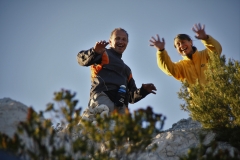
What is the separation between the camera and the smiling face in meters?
8.05

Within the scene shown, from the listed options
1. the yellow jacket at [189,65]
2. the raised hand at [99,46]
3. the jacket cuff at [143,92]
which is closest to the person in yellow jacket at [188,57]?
the yellow jacket at [189,65]

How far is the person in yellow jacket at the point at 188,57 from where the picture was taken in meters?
7.46

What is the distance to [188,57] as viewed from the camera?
8.05 meters

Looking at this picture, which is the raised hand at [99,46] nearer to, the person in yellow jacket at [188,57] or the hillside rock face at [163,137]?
the person in yellow jacket at [188,57]

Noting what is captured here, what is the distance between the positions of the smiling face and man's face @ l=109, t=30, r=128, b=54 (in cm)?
118

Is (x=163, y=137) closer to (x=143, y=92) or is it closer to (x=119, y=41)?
(x=143, y=92)

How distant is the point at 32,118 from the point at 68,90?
0.49 m

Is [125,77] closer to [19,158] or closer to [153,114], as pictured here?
[153,114]

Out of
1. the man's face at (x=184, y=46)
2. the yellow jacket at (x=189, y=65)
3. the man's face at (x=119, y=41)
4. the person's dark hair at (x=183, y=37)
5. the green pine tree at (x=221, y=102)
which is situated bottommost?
the green pine tree at (x=221, y=102)

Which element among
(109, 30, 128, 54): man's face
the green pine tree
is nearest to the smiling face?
(109, 30, 128, 54): man's face

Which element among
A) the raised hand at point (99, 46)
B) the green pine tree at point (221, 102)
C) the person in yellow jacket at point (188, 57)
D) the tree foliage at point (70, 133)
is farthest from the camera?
the person in yellow jacket at point (188, 57)

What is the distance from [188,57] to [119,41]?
158 cm

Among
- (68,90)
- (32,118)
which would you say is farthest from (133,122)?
(32,118)

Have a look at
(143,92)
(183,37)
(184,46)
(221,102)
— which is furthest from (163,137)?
(183,37)
